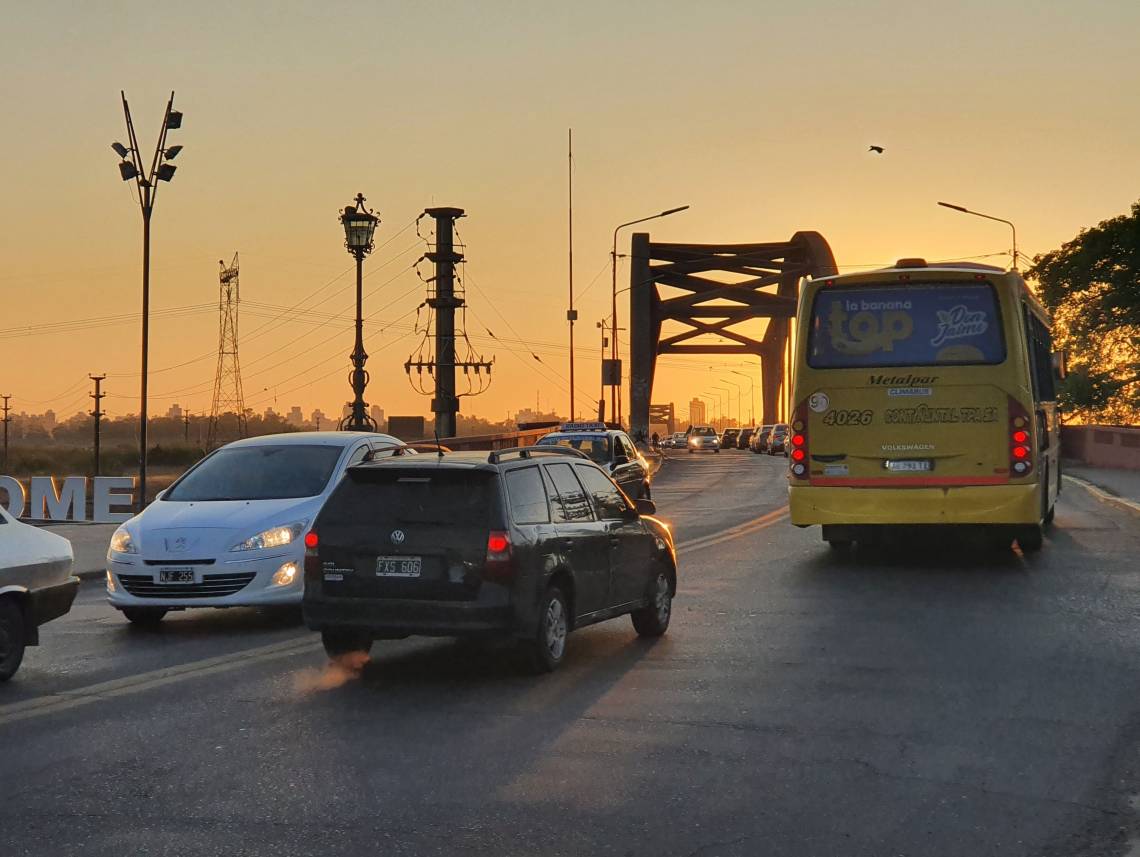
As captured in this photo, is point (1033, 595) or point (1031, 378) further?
point (1031, 378)

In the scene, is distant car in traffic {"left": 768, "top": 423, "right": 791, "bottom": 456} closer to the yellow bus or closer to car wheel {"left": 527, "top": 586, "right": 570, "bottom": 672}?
the yellow bus

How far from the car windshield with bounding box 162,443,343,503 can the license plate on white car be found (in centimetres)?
129

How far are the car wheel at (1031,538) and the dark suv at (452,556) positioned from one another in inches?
361

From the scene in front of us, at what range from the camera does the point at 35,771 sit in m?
7.41

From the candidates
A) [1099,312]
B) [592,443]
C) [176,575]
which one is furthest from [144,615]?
[1099,312]

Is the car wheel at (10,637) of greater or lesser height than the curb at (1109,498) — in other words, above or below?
above

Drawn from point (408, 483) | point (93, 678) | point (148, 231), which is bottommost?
point (93, 678)

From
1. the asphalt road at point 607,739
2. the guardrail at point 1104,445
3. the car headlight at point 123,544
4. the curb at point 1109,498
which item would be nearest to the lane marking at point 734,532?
the curb at point 1109,498

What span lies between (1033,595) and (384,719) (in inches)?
334

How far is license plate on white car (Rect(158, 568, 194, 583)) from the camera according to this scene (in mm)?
12836

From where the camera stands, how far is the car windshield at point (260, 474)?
14.2 m

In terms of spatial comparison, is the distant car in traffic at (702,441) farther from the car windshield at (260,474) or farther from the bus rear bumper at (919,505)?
the car windshield at (260,474)

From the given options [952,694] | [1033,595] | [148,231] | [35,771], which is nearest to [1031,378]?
[1033,595]

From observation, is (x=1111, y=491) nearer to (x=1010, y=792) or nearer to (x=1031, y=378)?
(x=1031, y=378)
